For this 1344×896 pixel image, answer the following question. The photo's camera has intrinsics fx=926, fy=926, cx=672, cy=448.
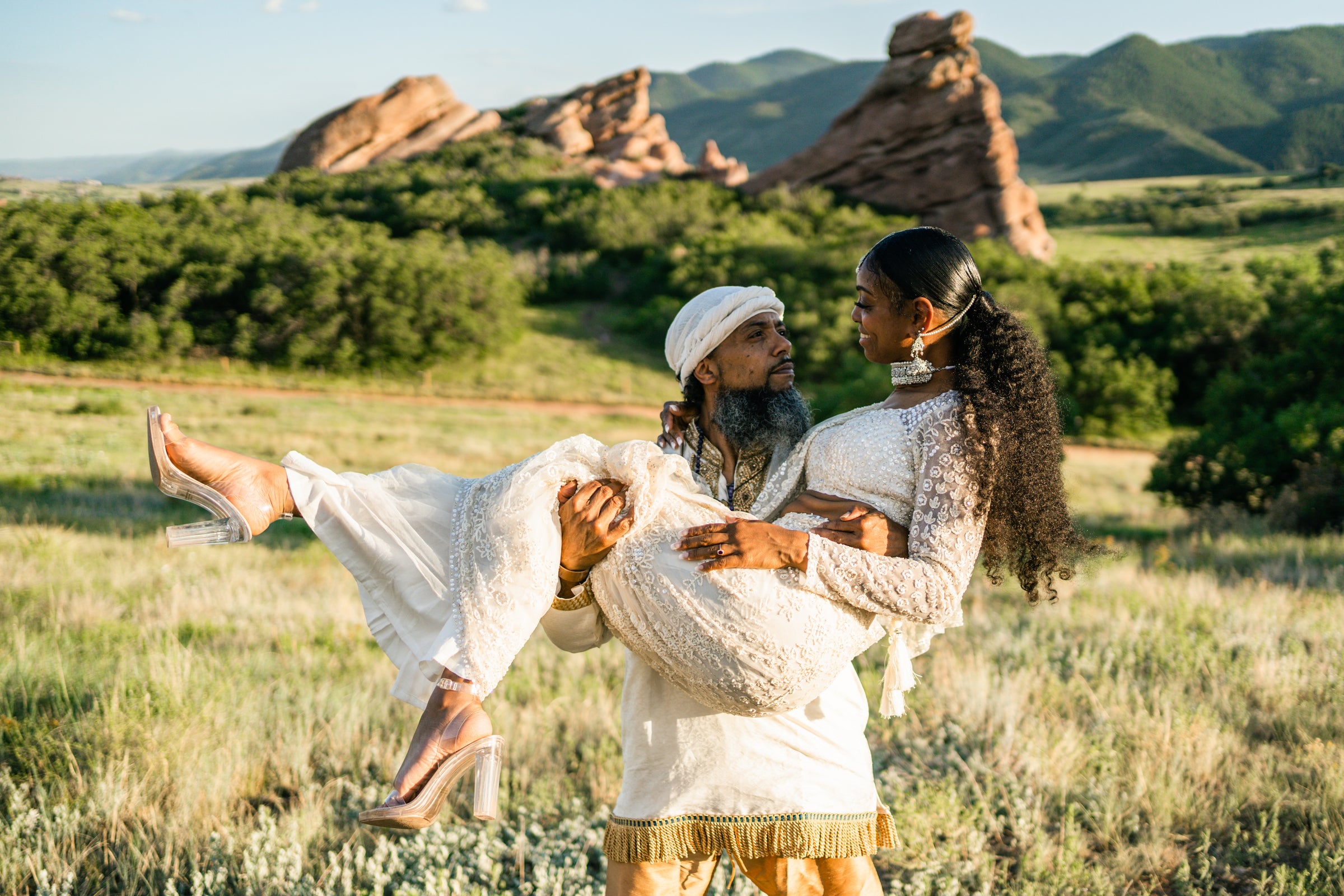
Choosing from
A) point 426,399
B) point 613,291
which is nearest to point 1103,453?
point 426,399

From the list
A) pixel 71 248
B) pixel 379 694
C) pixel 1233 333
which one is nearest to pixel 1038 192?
pixel 1233 333

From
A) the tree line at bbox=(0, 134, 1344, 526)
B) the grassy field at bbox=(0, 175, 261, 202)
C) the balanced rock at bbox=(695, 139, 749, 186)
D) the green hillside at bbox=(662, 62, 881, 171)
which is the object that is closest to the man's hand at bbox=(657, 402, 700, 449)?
the grassy field at bbox=(0, 175, 261, 202)

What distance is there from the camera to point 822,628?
2543 millimetres

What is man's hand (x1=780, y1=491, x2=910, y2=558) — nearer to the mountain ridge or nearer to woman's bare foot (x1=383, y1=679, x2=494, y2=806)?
woman's bare foot (x1=383, y1=679, x2=494, y2=806)

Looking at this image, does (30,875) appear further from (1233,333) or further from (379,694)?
(1233,333)

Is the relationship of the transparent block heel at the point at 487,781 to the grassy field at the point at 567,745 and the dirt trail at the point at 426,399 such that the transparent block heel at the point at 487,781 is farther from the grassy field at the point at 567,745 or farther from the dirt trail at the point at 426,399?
the dirt trail at the point at 426,399

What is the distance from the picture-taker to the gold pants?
280cm

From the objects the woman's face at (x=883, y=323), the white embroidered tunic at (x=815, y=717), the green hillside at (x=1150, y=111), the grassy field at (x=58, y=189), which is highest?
the green hillside at (x=1150, y=111)

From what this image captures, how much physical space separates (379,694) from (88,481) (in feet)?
39.0

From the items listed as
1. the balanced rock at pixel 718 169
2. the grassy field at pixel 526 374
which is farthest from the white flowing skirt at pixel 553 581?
the balanced rock at pixel 718 169

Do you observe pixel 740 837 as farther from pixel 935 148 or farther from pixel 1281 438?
pixel 935 148

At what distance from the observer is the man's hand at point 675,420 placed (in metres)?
3.54

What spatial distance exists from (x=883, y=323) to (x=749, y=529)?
31.5 inches

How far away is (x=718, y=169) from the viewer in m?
65.2
